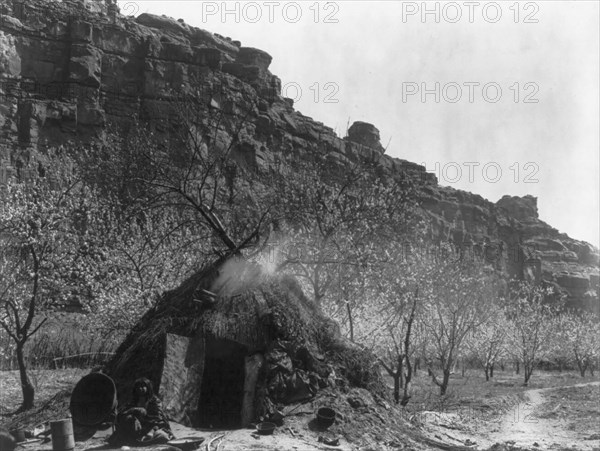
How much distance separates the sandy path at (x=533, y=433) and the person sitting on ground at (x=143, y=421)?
12264mm

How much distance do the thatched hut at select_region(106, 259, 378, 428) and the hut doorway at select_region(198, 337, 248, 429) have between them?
0.07 ft

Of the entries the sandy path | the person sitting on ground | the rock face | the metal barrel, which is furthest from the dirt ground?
the rock face

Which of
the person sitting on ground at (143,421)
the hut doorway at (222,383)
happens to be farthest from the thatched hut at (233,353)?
the person sitting on ground at (143,421)

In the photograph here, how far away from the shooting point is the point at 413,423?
1466 cm

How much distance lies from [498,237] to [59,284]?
13879cm

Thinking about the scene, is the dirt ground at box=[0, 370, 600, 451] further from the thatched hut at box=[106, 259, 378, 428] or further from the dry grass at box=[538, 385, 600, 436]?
the thatched hut at box=[106, 259, 378, 428]

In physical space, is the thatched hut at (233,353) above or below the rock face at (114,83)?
below

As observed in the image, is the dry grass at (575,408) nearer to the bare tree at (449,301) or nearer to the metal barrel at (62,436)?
the bare tree at (449,301)

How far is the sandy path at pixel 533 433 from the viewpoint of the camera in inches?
751

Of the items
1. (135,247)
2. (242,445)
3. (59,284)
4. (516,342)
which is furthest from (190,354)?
(516,342)

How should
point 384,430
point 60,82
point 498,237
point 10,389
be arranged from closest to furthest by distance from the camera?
point 384,430, point 10,389, point 60,82, point 498,237

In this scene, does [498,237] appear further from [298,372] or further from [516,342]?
[298,372]

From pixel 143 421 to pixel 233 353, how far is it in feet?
9.14

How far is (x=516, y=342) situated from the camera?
2381 inches
